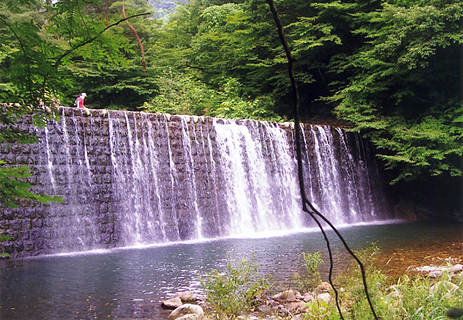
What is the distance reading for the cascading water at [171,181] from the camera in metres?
9.30

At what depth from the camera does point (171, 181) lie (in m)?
11.1

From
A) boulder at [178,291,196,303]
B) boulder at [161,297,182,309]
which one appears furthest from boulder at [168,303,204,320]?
boulder at [178,291,196,303]

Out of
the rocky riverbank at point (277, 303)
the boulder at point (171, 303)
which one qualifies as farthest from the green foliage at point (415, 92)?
the boulder at point (171, 303)

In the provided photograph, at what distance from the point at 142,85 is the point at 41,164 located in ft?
32.1

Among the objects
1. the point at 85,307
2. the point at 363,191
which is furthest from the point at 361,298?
the point at 363,191

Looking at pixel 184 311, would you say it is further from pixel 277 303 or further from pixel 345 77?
pixel 345 77

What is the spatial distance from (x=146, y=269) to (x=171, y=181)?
4.49 metres

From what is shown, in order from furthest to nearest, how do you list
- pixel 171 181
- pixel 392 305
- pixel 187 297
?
pixel 171 181
pixel 187 297
pixel 392 305

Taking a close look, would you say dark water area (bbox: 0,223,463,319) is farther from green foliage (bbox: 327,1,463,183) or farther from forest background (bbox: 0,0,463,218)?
forest background (bbox: 0,0,463,218)

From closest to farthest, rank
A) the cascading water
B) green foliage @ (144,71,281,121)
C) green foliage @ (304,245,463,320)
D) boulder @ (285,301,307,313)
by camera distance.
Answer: green foliage @ (304,245,463,320) → boulder @ (285,301,307,313) → the cascading water → green foliage @ (144,71,281,121)

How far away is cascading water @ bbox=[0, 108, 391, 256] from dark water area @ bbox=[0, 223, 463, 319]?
0.96m

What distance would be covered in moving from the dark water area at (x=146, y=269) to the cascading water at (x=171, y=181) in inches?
37.8

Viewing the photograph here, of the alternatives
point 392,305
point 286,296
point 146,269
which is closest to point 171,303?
point 286,296

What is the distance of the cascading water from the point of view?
30.5 feet
